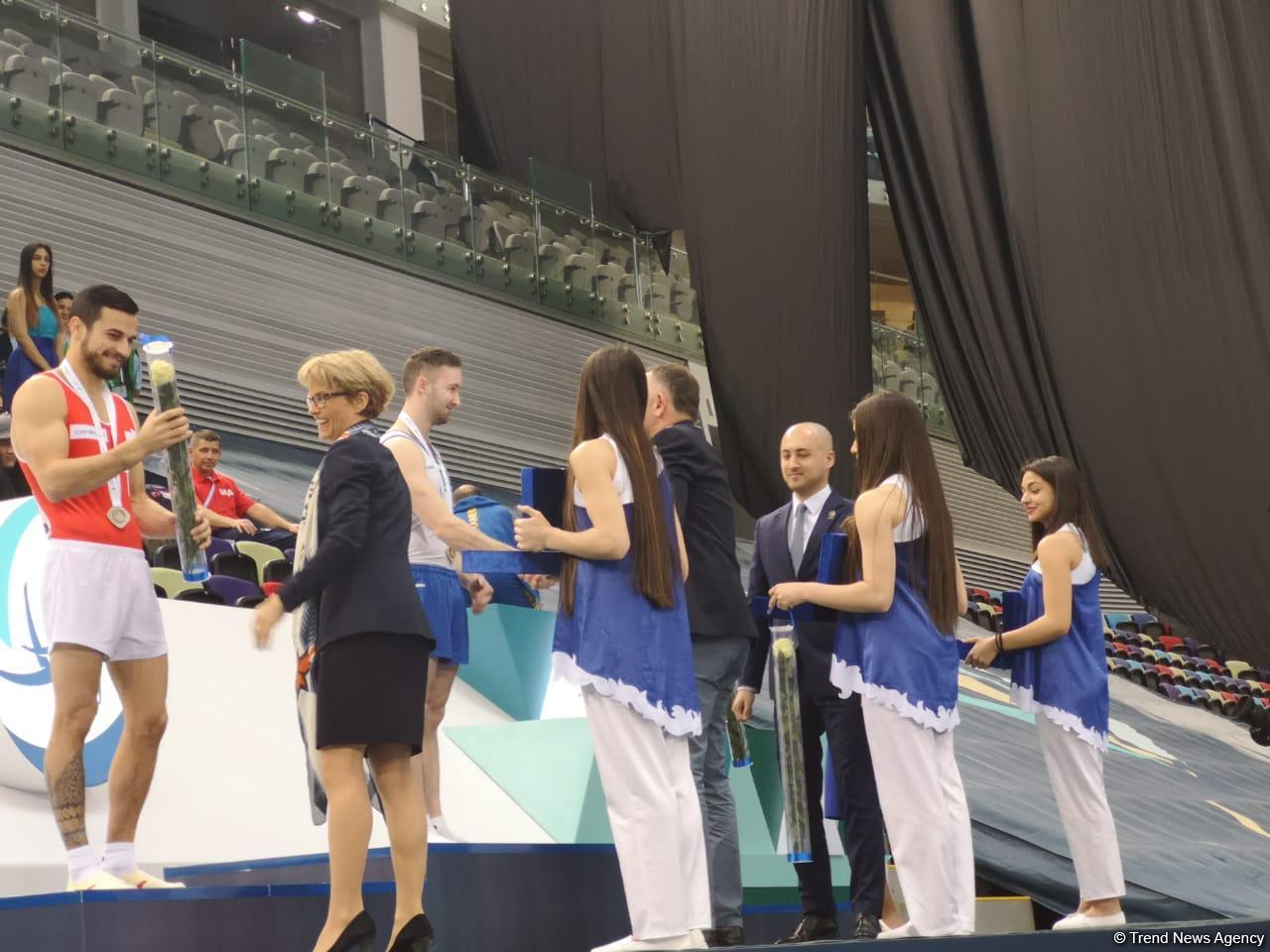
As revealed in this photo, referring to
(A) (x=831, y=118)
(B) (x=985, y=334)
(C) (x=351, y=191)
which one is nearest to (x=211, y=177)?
(C) (x=351, y=191)

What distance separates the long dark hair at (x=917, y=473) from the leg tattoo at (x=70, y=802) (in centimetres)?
173

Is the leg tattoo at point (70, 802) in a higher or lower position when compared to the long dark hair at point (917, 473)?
lower

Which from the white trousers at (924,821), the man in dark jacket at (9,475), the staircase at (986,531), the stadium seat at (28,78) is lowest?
the white trousers at (924,821)

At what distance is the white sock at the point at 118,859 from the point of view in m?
3.26

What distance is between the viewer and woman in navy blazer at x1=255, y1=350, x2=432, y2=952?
299cm

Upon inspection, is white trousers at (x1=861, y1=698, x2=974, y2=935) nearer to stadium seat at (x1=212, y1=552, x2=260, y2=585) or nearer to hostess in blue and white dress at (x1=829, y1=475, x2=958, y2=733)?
hostess in blue and white dress at (x1=829, y1=475, x2=958, y2=733)

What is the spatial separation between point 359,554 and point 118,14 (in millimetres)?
12824

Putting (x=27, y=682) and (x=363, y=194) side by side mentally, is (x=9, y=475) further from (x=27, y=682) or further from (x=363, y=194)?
(x=363, y=194)

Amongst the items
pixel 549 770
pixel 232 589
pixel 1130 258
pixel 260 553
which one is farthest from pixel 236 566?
pixel 1130 258

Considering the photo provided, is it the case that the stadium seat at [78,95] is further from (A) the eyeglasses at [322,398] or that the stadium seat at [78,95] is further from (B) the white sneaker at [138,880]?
(B) the white sneaker at [138,880]

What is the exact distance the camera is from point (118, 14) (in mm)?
14555

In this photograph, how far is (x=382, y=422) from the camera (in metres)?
10.7

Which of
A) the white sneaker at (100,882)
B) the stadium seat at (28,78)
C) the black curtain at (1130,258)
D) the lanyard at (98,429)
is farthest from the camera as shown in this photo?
the stadium seat at (28,78)

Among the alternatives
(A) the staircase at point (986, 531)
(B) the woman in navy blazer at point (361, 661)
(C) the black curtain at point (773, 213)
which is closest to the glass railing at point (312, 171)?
(C) the black curtain at point (773, 213)
